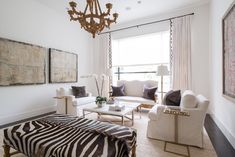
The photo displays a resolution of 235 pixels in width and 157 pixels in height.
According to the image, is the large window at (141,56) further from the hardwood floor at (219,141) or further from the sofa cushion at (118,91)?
the hardwood floor at (219,141)

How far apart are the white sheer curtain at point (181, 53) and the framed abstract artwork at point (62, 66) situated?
3534 mm

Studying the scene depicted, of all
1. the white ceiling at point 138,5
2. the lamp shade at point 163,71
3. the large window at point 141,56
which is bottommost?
the lamp shade at point 163,71

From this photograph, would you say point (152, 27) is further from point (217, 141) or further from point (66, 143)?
point (66, 143)

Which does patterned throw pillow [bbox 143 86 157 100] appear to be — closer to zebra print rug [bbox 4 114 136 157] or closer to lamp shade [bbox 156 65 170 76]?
lamp shade [bbox 156 65 170 76]

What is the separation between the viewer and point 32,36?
12.8 feet

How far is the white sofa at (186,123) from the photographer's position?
7.36ft

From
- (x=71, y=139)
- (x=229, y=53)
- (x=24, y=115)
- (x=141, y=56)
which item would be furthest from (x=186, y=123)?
(x=24, y=115)

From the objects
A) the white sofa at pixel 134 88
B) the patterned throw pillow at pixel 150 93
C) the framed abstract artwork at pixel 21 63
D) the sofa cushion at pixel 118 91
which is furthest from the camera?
the sofa cushion at pixel 118 91

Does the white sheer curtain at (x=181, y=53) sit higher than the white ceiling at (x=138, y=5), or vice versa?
the white ceiling at (x=138, y=5)

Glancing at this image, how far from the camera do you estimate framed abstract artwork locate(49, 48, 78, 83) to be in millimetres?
4384

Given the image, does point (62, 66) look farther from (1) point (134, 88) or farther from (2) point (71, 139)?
(2) point (71, 139)

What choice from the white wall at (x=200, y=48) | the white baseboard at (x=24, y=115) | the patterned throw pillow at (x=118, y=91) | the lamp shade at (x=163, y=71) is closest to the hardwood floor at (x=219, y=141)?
the white baseboard at (x=24, y=115)

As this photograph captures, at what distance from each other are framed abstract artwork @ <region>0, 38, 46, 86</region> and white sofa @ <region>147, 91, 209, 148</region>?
11.0 feet

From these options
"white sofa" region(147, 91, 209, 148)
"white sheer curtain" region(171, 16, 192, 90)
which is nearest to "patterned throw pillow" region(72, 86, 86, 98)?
"white sofa" region(147, 91, 209, 148)
